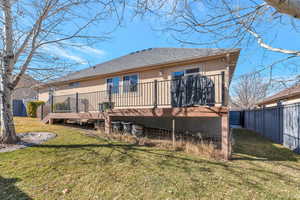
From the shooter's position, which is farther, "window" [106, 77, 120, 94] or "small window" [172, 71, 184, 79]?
"window" [106, 77, 120, 94]

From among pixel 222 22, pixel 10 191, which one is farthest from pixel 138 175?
pixel 222 22

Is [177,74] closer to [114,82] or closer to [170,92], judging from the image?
[170,92]

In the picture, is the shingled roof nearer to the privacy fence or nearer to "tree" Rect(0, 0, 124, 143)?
"tree" Rect(0, 0, 124, 143)

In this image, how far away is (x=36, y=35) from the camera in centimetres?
526

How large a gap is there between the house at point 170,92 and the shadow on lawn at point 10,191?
13.3 feet

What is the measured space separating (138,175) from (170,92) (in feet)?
14.0

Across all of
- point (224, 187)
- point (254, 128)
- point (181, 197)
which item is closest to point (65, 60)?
point (181, 197)

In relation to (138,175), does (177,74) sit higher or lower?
higher

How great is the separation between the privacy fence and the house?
8.72ft

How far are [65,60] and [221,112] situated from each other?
Answer: 6134mm

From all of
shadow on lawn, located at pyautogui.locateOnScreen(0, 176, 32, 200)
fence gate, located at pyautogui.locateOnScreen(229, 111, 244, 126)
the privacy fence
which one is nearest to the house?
the privacy fence

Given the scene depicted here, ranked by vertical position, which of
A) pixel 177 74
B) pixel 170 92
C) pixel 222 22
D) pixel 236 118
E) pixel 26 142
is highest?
pixel 222 22

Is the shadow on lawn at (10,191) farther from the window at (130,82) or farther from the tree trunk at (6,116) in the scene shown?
the window at (130,82)

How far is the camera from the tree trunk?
5199mm
